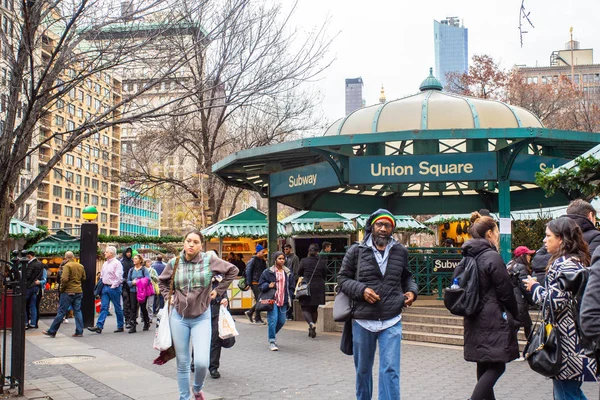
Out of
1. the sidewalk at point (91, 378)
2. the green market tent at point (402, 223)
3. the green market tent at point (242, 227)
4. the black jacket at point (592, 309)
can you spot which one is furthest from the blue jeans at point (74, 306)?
the green market tent at point (402, 223)

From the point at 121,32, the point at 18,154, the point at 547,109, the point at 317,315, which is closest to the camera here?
the point at 18,154

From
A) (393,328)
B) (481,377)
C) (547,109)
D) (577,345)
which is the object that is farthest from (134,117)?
(547,109)

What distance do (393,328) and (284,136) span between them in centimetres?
2416

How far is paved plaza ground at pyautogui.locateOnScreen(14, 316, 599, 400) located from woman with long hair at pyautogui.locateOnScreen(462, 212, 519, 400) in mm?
1502

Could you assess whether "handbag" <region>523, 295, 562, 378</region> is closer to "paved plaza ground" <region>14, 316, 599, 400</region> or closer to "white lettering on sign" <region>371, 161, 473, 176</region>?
"paved plaza ground" <region>14, 316, 599, 400</region>

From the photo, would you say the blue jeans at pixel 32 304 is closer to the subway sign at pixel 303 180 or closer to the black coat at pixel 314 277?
the subway sign at pixel 303 180

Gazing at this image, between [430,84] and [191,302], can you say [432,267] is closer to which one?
A: [430,84]

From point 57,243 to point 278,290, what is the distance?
46.5ft

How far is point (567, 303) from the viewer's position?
4.65 metres

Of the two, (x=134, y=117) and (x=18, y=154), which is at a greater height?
(x=134, y=117)

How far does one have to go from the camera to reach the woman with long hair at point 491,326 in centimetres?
543

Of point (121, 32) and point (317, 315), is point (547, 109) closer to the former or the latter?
point (317, 315)

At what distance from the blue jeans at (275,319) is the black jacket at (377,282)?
17.2 ft

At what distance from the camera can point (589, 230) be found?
5457 millimetres
